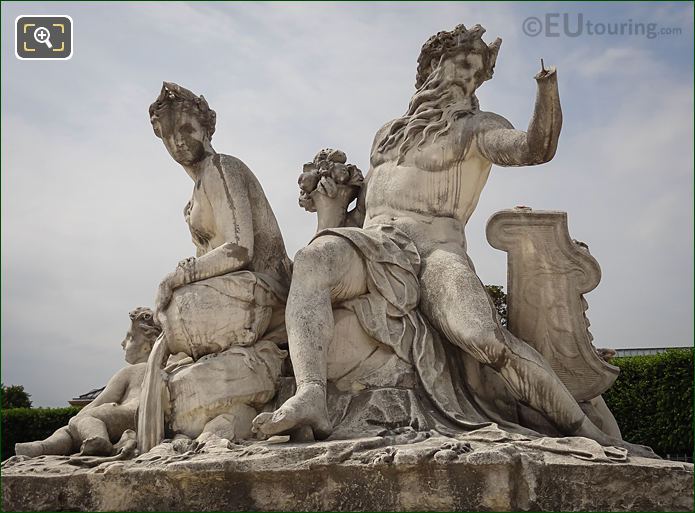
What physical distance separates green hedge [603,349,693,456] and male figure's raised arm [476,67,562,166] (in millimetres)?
7382

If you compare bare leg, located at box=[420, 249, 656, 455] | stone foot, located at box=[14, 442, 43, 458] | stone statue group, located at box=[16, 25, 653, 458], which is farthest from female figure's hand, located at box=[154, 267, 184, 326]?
bare leg, located at box=[420, 249, 656, 455]

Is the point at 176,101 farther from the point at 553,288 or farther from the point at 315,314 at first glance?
the point at 553,288

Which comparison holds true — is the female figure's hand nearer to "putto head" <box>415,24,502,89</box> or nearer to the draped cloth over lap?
the draped cloth over lap

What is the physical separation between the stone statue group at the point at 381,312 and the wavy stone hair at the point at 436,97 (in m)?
0.01

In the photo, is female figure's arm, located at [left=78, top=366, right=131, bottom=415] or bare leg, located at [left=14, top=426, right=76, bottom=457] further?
female figure's arm, located at [left=78, top=366, right=131, bottom=415]

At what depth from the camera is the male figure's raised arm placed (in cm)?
471

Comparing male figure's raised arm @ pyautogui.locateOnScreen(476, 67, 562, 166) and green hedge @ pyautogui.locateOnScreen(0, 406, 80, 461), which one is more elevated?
male figure's raised arm @ pyautogui.locateOnScreen(476, 67, 562, 166)

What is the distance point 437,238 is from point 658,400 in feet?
26.4

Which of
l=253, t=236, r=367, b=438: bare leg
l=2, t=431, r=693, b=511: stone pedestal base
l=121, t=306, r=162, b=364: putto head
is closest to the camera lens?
l=2, t=431, r=693, b=511: stone pedestal base

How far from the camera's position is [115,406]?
16.8ft


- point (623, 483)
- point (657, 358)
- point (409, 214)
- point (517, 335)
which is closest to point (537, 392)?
point (517, 335)

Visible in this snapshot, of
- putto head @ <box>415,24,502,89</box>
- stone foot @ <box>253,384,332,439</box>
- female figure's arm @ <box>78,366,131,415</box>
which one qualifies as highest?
putto head @ <box>415,24,502,89</box>

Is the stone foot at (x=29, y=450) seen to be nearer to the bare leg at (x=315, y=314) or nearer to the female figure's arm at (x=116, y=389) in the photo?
the female figure's arm at (x=116, y=389)

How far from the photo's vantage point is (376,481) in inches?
154
